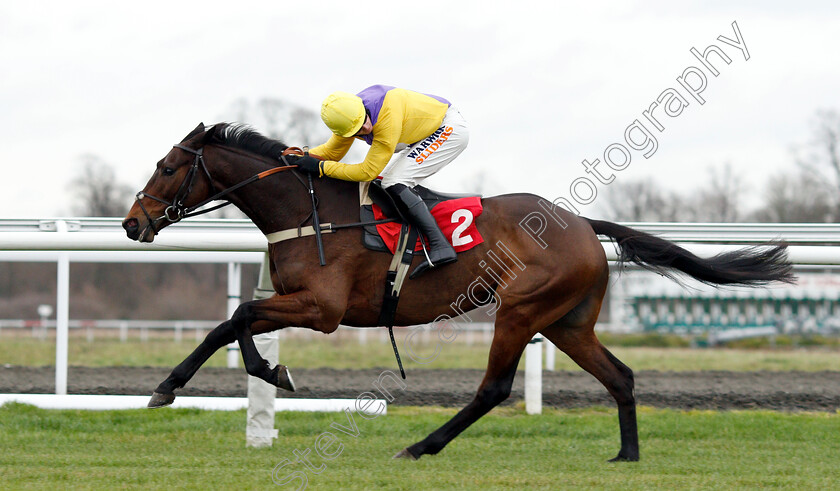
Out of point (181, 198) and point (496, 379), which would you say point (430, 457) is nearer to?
point (496, 379)

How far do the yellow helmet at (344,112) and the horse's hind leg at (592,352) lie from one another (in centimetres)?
165

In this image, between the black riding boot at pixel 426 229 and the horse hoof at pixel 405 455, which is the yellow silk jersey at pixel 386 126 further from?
the horse hoof at pixel 405 455

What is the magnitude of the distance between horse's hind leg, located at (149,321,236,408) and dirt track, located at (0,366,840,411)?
6.99 feet

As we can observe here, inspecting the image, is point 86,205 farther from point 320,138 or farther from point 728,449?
point 728,449

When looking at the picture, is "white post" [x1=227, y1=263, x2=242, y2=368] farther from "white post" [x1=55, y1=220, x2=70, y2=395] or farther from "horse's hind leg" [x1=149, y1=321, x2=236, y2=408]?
"horse's hind leg" [x1=149, y1=321, x2=236, y2=408]

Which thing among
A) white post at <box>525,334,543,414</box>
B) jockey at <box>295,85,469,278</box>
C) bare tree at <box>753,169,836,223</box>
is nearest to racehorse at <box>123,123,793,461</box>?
jockey at <box>295,85,469,278</box>

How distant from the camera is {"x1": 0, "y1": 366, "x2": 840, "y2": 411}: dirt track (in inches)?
254

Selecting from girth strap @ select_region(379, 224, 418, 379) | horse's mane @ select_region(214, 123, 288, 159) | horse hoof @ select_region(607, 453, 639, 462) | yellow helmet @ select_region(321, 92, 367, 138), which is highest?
yellow helmet @ select_region(321, 92, 367, 138)

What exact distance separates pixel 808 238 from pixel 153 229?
4640mm

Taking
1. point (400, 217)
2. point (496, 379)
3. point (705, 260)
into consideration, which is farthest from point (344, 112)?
point (705, 260)

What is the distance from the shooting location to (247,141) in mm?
4840

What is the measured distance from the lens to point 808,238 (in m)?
6.41

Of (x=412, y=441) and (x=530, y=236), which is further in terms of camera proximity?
(x=412, y=441)

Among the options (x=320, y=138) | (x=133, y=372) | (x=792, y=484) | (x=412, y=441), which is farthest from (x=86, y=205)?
(x=792, y=484)
